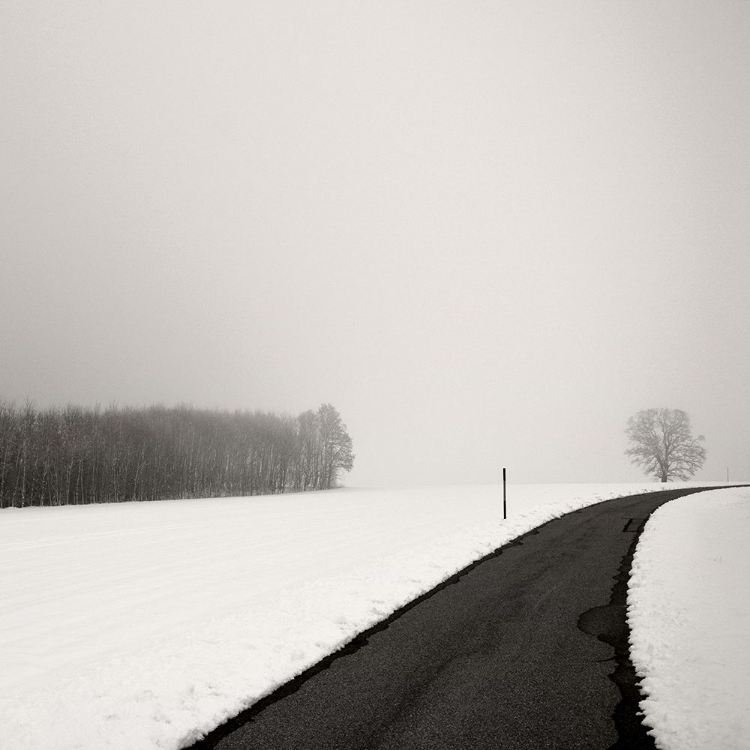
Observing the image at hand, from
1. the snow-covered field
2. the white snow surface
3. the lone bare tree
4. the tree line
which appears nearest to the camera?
the white snow surface

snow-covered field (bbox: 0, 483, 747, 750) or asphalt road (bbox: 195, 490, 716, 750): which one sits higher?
asphalt road (bbox: 195, 490, 716, 750)

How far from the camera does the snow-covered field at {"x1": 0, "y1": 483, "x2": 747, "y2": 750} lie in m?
4.57

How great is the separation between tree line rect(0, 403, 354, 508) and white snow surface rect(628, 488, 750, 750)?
5001 centimetres

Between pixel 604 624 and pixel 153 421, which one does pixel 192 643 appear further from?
pixel 153 421

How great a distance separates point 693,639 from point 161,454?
5936 centimetres

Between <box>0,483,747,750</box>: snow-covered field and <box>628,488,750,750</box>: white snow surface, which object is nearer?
<box>628,488,750,750</box>: white snow surface

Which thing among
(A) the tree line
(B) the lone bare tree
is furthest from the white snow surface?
(B) the lone bare tree

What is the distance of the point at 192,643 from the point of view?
251 inches

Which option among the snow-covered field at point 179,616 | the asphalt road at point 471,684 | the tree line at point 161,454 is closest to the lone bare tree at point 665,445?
the tree line at point 161,454

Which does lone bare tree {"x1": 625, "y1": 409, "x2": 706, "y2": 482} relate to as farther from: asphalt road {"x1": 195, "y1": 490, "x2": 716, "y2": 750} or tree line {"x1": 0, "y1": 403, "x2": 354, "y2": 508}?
asphalt road {"x1": 195, "y1": 490, "x2": 716, "y2": 750}

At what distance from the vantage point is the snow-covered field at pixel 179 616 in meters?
4.57

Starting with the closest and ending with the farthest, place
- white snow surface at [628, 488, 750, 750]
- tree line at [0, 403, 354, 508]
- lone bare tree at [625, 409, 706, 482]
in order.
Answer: white snow surface at [628, 488, 750, 750] → tree line at [0, 403, 354, 508] → lone bare tree at [625, 409, 706, 482]

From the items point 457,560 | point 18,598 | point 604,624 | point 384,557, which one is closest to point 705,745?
point 604,624

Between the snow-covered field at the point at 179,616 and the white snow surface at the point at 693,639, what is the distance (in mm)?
586
